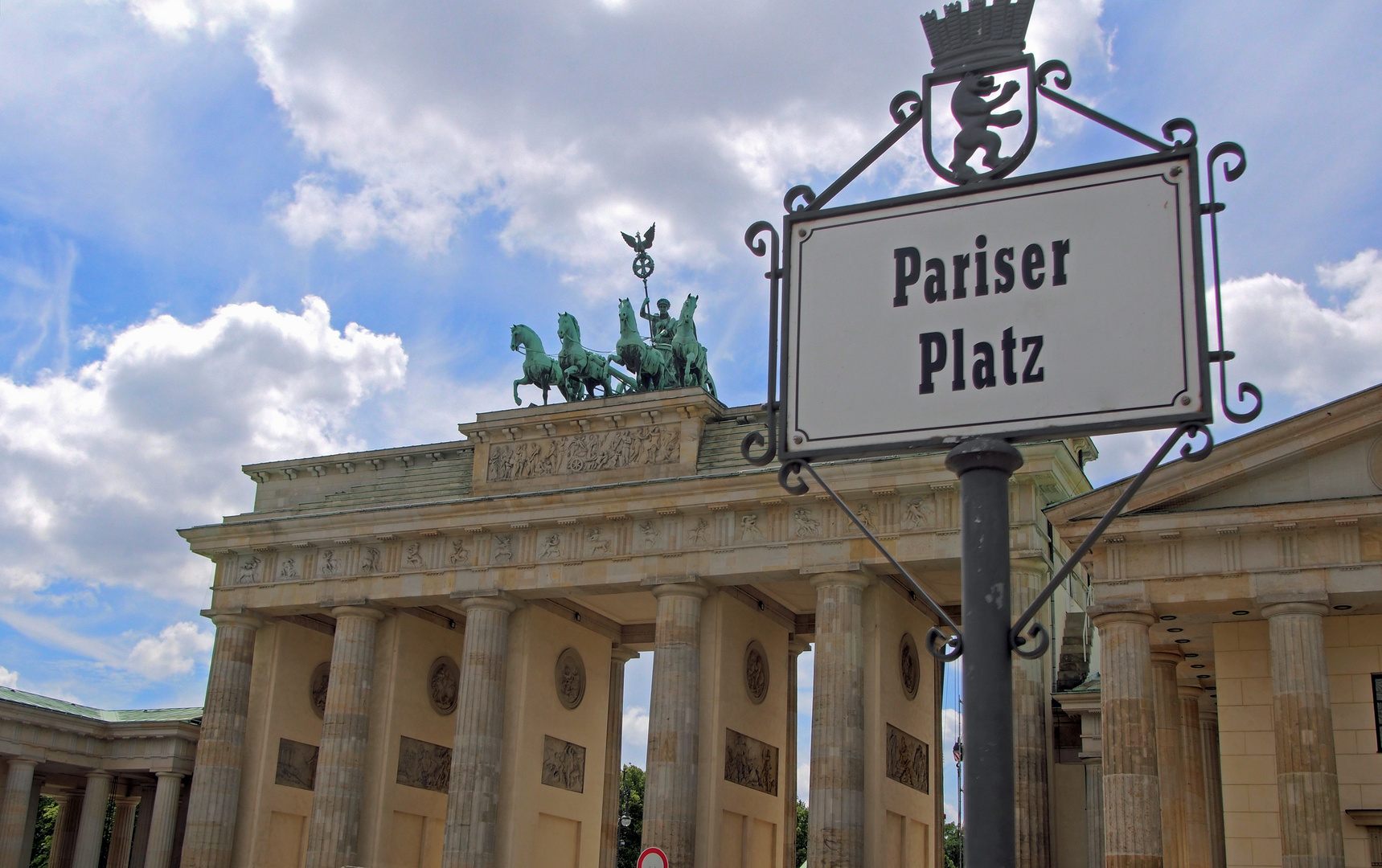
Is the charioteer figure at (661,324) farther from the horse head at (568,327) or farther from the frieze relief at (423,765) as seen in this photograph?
the frieze relief at (423,765)

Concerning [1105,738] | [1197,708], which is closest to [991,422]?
[1105,738]

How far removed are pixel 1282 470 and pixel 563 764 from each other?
28.0 metres

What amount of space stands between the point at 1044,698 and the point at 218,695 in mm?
28714

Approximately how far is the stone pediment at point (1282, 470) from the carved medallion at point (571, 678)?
23.9 metres

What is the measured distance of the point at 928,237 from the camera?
6.07 metres

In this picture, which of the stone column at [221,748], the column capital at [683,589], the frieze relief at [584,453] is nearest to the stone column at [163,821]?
the stone column at [221,748]

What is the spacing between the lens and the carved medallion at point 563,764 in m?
48.4

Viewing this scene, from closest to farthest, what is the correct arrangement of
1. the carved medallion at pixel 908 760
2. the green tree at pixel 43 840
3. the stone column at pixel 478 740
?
the carved medallion at pixel 908 760 < the stone column at pixel 478 740 < the green tree at pixel 43 840

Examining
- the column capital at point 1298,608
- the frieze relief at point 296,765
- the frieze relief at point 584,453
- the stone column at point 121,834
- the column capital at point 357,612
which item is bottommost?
the stone column at point 121,834

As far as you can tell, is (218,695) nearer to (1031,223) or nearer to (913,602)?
(913,602)

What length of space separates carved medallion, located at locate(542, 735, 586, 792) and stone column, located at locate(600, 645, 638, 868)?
201 cm

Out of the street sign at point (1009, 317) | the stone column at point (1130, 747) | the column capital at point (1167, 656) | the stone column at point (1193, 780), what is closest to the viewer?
the street sign at point (1009, 317)

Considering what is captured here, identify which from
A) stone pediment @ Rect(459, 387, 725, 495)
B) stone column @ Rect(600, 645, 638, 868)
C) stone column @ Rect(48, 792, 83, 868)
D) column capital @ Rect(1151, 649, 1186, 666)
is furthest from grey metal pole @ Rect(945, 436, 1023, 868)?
stone column @ Rect(48, 792, 83, 868)

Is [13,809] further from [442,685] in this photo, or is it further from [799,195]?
[799,195]
